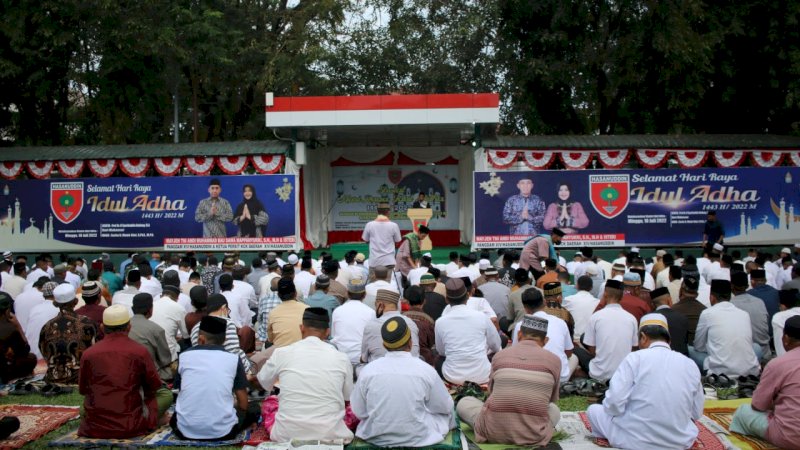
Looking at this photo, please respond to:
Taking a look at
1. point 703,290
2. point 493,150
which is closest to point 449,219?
point 493,150

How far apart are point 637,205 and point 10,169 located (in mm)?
14753

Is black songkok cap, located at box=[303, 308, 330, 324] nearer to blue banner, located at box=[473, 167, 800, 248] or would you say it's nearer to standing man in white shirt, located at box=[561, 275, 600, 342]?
standing man in white shirt, located at box=[561, 275, 600, 342]

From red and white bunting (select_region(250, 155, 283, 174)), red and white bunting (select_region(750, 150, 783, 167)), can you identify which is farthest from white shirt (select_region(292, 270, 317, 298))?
red and white bunting (select_region(750, 150, 783, 167))

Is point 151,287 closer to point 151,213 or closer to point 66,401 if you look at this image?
point 66,401

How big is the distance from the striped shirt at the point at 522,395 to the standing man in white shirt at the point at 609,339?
190 centimetres

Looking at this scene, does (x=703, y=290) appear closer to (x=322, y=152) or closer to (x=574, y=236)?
(x=574, y=236)

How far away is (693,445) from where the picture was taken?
553cm

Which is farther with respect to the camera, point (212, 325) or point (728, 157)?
point (728, 157)

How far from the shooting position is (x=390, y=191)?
67.1 ft

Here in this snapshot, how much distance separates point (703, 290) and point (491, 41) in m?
16.5

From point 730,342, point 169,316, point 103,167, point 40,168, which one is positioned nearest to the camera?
point 730,342

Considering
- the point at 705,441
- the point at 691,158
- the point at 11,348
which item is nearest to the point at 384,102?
the point at 691,158

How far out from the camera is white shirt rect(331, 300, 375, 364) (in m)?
→ 7.33

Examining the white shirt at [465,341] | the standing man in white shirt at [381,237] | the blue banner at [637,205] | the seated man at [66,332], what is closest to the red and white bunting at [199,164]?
the blue banner at [637,205]
